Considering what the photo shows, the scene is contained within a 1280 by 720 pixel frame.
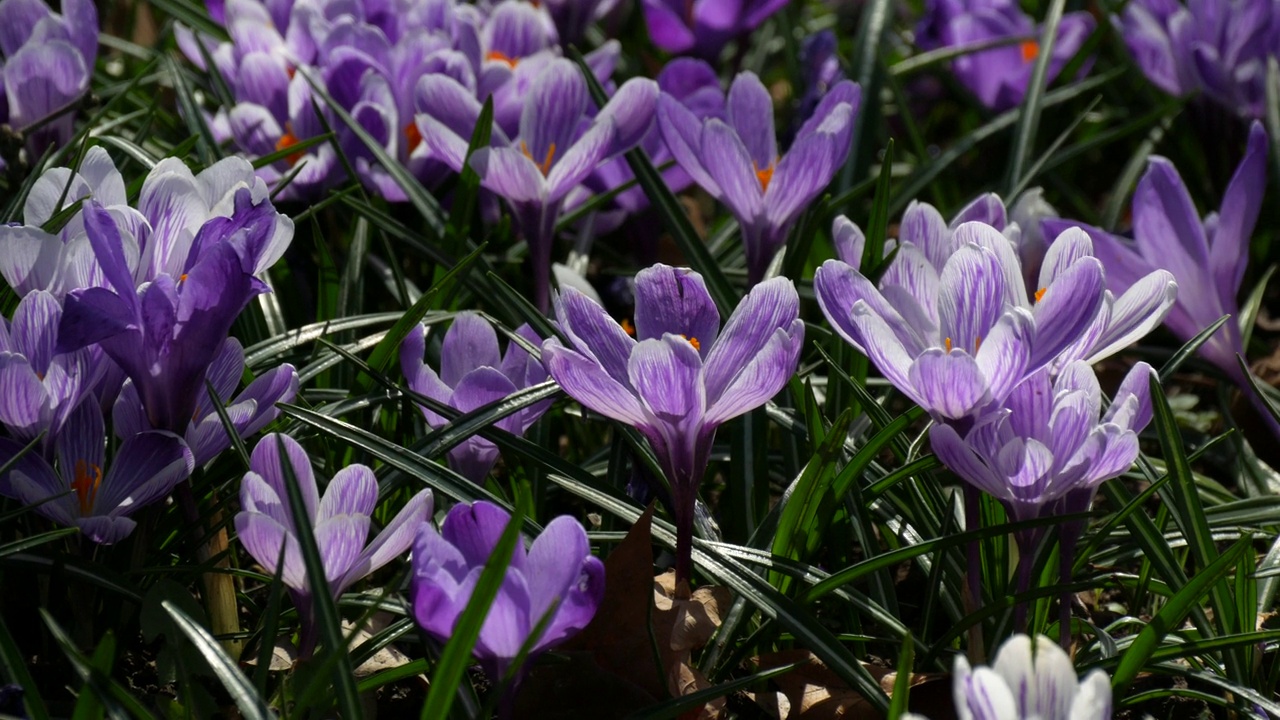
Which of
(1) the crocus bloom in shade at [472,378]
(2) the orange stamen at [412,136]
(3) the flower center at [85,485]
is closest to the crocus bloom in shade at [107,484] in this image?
(3) the flower center at [85,485]

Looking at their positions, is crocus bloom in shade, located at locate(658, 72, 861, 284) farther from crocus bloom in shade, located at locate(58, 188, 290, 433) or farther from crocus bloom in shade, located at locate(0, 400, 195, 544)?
crocus bloom in shade, located at locate(0, 400, 195, 544)

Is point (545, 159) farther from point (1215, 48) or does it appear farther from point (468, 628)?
point (1215, 48)

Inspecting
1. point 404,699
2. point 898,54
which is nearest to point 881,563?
point 404,699

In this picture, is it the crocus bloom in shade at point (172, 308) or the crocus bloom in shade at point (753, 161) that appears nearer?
the crocus bloom in shade at point (172, 308)

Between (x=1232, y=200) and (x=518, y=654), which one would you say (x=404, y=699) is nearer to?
(x=518, y=654)

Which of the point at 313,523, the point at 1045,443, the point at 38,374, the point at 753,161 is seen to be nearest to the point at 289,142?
the point at 753,161

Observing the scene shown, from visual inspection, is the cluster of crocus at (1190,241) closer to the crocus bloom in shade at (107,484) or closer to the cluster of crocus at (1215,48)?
the cluster of crocus at (1215,48)
